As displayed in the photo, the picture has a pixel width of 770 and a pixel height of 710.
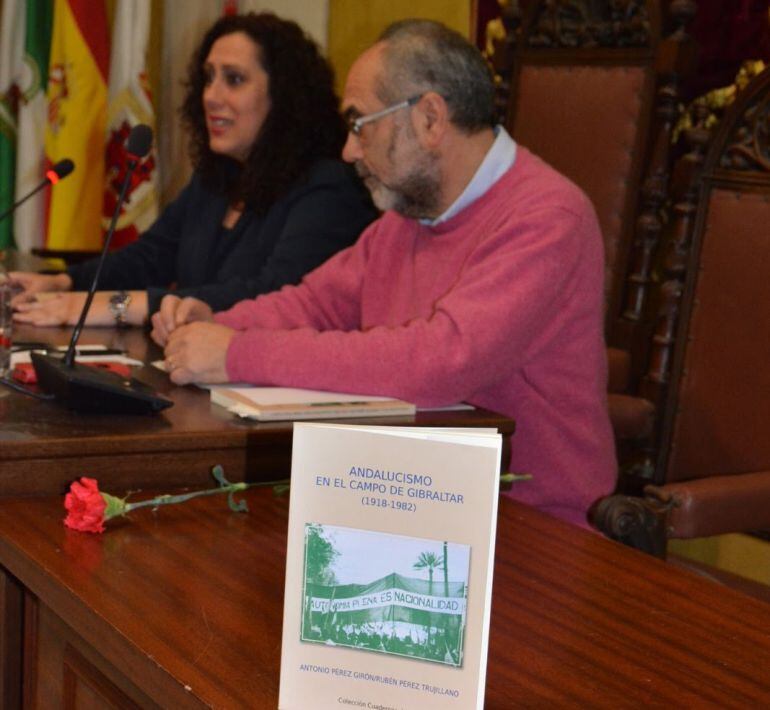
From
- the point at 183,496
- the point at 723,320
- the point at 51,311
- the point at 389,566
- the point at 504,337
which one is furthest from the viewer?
the point at 51,311

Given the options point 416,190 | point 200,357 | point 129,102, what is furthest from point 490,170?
point 129,102

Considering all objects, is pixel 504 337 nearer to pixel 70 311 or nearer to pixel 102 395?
pixel 102 395

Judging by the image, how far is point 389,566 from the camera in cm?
76

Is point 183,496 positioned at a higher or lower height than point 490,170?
lower

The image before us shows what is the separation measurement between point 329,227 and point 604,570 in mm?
1489

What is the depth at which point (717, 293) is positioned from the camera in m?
1.89

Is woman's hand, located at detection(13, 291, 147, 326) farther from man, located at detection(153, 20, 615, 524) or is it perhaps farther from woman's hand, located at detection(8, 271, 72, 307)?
man, located at detection(153, 20, 615, 524)

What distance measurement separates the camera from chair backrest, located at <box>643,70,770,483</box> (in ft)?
5.96

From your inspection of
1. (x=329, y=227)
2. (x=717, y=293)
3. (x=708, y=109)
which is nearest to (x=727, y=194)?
(x=717, y=293)

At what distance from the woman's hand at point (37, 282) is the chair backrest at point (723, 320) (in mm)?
1219

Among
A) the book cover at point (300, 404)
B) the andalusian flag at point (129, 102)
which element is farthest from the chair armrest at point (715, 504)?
the andalusian flag at point (129, 102)

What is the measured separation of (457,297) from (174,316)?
56 centimetres

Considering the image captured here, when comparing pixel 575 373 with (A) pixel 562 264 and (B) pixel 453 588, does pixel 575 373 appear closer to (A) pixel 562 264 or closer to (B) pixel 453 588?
(A) pixel 562 264

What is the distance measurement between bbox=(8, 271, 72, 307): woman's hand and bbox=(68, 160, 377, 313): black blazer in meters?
0.07
